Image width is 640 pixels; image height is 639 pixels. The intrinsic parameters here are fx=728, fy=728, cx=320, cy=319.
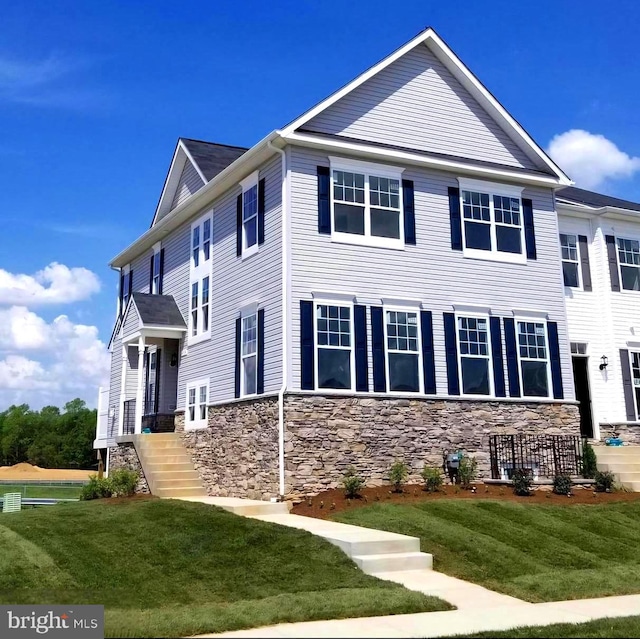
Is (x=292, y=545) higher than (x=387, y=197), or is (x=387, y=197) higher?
(x=387, y=197)

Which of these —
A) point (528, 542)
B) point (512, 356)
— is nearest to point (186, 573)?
point (528, 542)

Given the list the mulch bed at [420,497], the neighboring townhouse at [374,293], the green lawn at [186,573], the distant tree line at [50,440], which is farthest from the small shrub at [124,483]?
the distant tree line at [50,440]

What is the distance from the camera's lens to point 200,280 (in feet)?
63.8

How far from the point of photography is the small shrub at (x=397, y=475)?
14.7 m

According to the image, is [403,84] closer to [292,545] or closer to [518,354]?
[518,354]

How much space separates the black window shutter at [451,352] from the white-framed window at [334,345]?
2.44m

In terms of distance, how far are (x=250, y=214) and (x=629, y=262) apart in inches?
461

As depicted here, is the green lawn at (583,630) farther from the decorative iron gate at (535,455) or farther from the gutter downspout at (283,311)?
the decorative iron gate at (535,455)

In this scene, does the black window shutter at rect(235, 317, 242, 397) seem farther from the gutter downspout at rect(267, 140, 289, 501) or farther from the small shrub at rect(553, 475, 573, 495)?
the small shrub at rect(553, 475, 573, 495)

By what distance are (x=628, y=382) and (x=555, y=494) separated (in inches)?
284

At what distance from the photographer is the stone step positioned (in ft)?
31.2

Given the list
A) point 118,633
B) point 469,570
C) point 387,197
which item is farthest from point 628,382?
point 118,633

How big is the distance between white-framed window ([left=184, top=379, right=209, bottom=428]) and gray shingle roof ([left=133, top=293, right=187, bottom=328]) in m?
1.96

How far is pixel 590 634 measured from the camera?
6859 millimetres
